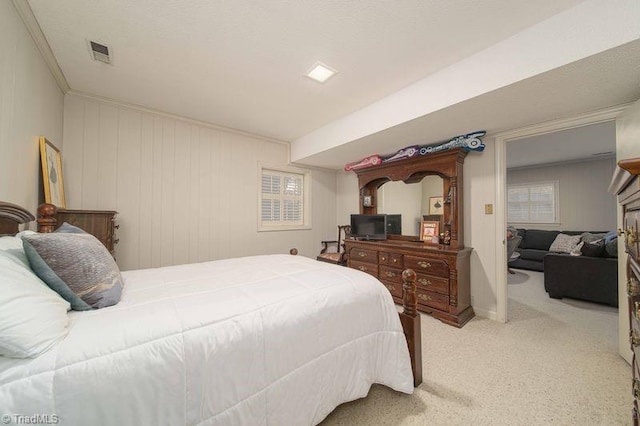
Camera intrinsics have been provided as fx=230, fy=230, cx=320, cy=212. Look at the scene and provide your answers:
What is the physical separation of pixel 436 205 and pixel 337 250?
202 cm

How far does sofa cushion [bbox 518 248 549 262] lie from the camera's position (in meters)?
4.87

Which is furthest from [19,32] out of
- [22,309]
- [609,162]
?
[609,162]

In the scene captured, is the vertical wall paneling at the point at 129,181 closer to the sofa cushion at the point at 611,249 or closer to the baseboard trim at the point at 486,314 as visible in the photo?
the baseboard trim at the point at 486,314

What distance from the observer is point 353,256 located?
12.1 feet

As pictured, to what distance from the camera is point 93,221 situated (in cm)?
219

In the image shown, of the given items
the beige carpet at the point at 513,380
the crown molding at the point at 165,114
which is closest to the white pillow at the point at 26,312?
the beige carpet at the point at 513,380

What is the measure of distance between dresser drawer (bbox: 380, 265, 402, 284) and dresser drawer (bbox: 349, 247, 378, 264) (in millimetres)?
163

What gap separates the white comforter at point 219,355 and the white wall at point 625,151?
6.42 feet

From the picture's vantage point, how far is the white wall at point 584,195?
4.98 m

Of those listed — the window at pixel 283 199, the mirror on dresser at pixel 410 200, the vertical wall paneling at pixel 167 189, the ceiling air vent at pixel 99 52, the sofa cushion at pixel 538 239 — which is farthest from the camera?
the sofa cushion at pixel 538 239

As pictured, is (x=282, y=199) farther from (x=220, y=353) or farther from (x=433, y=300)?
(x=220, y=353)

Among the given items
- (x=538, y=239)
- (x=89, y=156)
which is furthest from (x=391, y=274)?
(x=538, y=239)

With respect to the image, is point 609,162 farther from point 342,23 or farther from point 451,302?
point 342,23

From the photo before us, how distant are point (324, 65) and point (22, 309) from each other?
7.43ft
